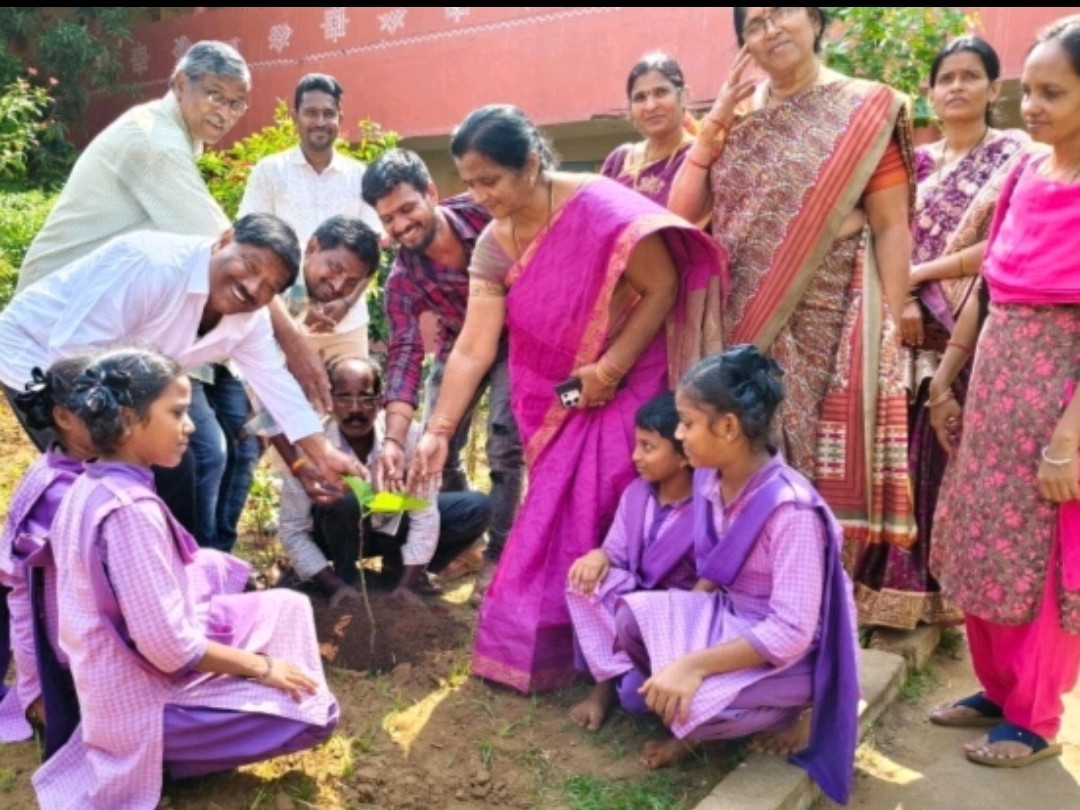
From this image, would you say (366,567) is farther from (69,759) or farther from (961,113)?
(961,113)

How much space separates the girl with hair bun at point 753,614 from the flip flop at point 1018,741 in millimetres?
563

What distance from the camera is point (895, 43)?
5684 mm

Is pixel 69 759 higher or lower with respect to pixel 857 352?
lower

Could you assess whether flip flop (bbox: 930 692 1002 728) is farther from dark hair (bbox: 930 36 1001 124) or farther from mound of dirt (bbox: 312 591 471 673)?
dark hair (bbox: 930 36 1001 124)

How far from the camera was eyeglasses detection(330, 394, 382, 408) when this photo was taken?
4152mm

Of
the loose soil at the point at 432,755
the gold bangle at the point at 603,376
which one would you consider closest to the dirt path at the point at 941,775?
the loose soil at the point at 432,755

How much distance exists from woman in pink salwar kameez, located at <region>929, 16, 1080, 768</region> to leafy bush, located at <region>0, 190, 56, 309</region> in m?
6.43

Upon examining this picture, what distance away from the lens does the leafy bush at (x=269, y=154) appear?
7430 millimetres

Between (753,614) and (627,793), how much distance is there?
0.57 metres

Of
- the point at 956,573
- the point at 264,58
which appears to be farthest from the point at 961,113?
the point at 264,58

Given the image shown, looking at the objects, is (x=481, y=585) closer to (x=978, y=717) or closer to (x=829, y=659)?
(x=829, y=659)

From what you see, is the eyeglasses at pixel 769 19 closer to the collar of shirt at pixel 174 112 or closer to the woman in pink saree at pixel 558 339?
the woman in pink saree at pixel 558 339

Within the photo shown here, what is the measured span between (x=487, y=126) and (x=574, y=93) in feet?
18.3

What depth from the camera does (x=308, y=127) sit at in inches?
213
